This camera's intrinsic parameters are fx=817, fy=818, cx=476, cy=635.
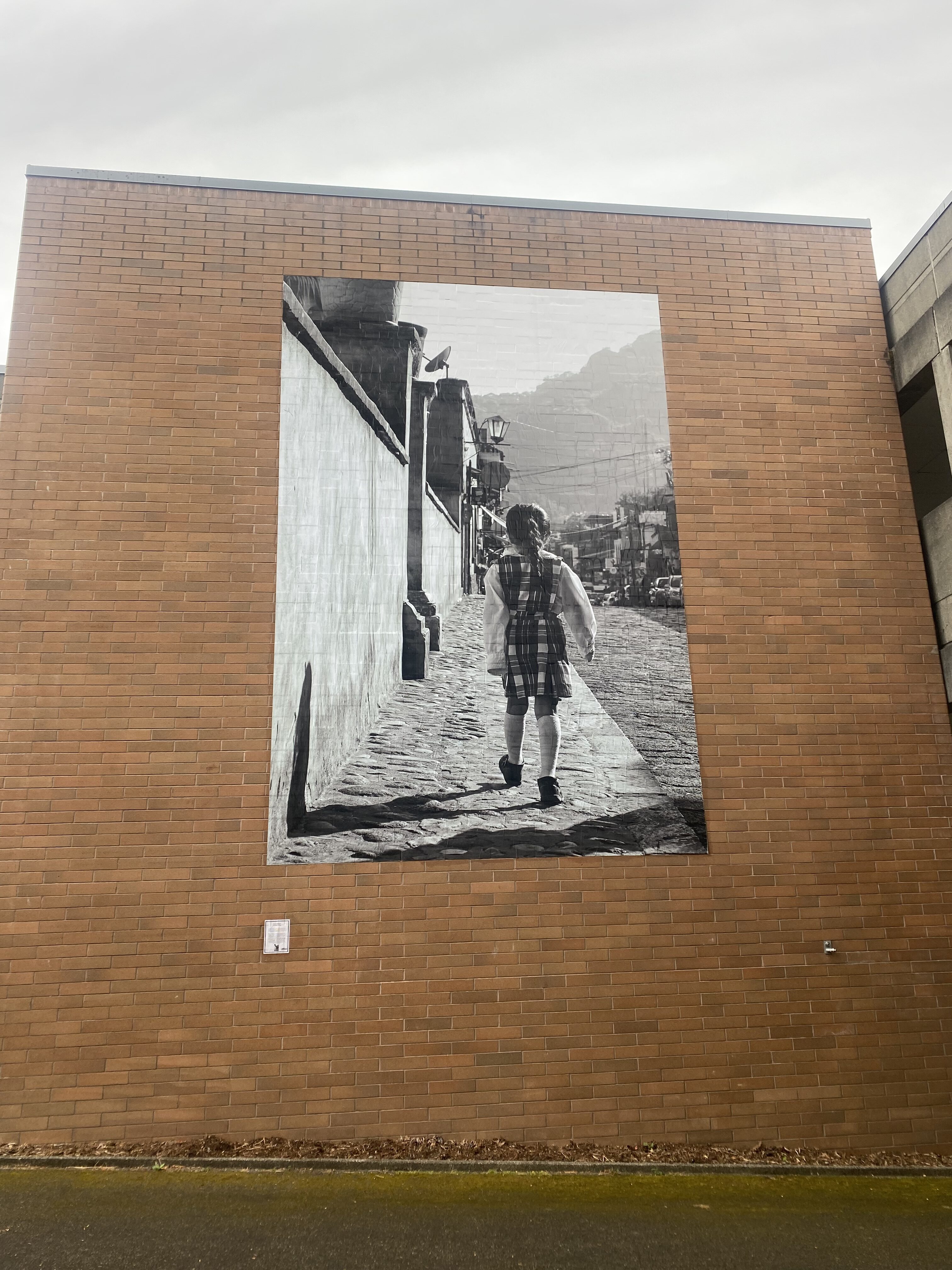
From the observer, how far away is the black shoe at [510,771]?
21.6ft

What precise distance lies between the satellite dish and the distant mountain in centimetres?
41

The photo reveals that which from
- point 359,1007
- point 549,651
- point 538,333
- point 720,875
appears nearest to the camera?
point 359,1007

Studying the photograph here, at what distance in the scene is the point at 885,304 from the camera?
7.90 meters

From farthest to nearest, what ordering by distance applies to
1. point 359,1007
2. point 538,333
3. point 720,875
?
point 538,333
point 720,875
point 359,1007

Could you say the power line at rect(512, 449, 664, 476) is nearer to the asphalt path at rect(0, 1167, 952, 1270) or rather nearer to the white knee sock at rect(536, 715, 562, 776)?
the white knee sock at rect(536, 715, 562, 776)

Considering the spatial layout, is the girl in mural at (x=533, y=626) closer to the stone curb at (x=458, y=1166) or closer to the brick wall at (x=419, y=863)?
the brick wall at (x=419, y=863)

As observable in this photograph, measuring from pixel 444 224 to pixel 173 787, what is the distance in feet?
17.9

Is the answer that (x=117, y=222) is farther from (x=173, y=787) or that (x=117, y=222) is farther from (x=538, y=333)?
(x=173, y=787)

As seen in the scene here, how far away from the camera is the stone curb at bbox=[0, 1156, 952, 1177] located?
18.2 ft

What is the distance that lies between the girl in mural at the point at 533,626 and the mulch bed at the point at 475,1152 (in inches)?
109

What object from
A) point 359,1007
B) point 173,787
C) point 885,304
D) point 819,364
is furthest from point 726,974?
point 885,304

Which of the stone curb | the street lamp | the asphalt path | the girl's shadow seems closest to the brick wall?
the stone curb

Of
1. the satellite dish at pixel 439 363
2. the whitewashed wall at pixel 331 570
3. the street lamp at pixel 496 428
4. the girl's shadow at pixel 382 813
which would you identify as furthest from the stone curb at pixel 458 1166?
the satellite dish at pixel 439 363

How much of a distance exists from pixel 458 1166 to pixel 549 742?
308cm
